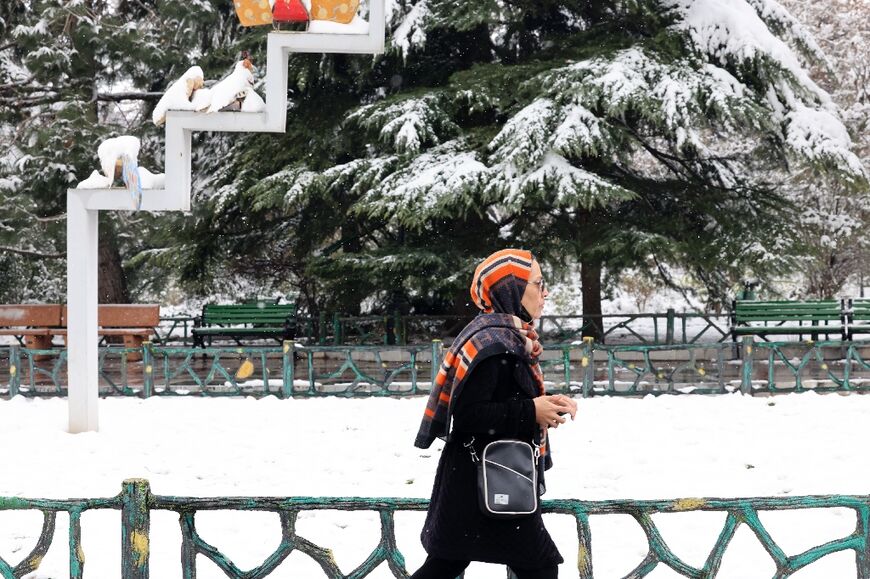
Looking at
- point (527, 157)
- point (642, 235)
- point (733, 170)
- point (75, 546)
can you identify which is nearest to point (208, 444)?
point (75, 546)

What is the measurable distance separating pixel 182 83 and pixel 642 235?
775cm

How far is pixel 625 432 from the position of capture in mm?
8406

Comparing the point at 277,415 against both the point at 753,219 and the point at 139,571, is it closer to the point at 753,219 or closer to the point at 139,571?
the point at 139,571

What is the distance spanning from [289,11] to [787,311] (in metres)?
11.3

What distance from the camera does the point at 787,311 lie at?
1608 centimetres

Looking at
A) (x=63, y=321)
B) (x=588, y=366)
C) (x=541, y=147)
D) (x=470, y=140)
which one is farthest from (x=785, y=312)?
(x=63, y=321)

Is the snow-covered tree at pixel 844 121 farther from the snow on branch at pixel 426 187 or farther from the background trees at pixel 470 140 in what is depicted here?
the snow on branch at pixel 426 187

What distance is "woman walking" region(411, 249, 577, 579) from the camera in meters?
3.06

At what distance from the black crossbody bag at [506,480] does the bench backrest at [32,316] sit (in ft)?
45.9

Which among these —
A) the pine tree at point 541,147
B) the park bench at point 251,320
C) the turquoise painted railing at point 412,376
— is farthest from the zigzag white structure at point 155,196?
the park bench at point 251,320

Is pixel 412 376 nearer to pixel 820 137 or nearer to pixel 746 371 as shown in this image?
pixel 746 371

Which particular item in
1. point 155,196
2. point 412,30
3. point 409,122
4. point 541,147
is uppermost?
point 412,30

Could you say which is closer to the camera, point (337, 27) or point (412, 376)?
point (337, 27)

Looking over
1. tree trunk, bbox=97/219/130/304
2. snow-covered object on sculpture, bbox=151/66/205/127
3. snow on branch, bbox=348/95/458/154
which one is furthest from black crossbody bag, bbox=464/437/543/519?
tree trunk, bbox=97/219/130/304
